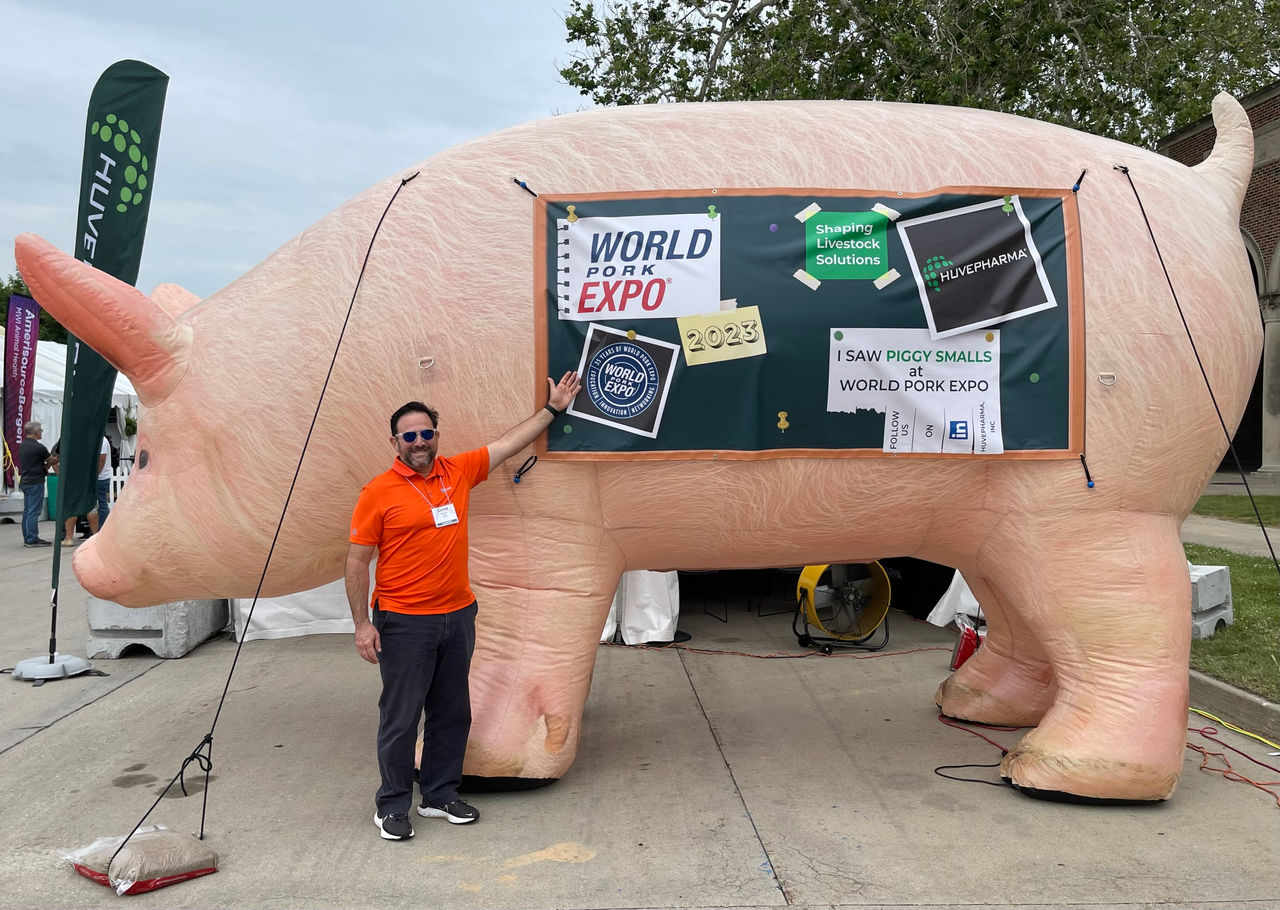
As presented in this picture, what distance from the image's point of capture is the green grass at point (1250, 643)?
4629mm

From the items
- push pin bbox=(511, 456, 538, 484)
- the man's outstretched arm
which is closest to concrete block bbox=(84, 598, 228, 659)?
push pin bbox=(511, 456, 538, 484)

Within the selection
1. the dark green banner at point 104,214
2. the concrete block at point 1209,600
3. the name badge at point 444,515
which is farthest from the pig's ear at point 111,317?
the concrete block at point 1209,600

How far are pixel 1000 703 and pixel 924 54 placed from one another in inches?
379

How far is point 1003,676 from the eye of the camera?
14.3 feet

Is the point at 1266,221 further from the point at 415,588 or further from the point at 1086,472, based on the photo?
the point at 415,588

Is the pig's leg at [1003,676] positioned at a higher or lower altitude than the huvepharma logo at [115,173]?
lower

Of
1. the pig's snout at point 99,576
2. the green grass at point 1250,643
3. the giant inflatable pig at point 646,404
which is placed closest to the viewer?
the giant inflatable pig at point 646,404

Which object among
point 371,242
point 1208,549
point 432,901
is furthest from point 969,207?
point 1208,549

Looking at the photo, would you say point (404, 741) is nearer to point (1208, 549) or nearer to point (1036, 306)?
point (1036, 306)

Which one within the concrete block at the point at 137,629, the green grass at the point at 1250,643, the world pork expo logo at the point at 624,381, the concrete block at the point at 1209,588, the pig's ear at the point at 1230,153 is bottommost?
the concrete block at the point at 137,629

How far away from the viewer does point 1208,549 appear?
8.84 meters

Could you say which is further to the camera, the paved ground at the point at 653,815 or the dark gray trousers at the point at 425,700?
the dark gray trousers at the point at 425,700

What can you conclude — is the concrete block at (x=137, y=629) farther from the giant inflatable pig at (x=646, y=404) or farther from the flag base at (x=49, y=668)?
the giant inflatable pig at (x=646, y=404)

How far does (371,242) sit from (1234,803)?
383 cm
